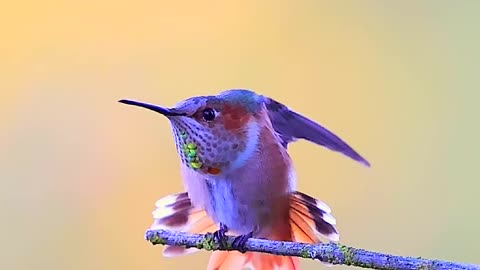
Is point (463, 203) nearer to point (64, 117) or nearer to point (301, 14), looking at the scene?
point (301, 14)

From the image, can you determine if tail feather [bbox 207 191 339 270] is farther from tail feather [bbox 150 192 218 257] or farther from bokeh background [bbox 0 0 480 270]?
bokeh background [bbox 0 0 480 270]

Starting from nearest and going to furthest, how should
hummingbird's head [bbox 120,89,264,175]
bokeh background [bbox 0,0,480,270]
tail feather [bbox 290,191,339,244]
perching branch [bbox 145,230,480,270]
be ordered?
perching branch [bbox 145,230,480,270] → hummingbird's head [bbox 120,89,264,175] → tail feather [bbox 290,191,339,244] → bokeh background [bbox 0,0,480,270]

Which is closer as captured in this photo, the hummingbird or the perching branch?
the perching branch

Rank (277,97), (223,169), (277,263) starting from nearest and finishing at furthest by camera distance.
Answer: (223,169) < (277,263) < (277,97)

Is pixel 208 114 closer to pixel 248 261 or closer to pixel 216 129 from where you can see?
pixel 216 129

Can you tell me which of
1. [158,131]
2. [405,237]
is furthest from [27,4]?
[405,237]

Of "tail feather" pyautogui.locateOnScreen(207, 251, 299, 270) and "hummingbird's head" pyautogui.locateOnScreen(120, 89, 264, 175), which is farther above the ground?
"hummingbird's head" pyautogui.locateOnScreen(120, 89, 264, 175)

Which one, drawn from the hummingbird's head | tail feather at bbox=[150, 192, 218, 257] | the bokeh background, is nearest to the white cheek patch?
the hummingbird's head

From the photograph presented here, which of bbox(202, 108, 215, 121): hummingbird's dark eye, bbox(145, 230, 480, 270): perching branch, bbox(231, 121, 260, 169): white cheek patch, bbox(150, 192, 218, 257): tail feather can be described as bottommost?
bbox(145, 230, 480, 270): perching branch
